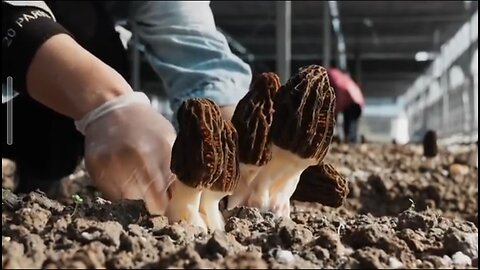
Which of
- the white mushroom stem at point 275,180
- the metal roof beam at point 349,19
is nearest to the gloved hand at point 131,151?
the white mushroom stem at point 275,180

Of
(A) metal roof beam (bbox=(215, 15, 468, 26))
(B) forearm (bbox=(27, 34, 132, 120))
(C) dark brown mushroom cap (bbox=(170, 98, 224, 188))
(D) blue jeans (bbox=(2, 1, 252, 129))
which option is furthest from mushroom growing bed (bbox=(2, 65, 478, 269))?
(A) metal roof beam (bbox=(215, 15, 468, 26))

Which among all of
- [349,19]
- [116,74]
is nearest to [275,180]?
[116,74]

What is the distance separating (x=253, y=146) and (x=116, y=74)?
231mm

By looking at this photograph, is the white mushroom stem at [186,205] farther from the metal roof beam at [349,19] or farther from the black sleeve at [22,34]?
the metal roof beam at [349,19]

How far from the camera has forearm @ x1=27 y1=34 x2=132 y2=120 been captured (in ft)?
3.28

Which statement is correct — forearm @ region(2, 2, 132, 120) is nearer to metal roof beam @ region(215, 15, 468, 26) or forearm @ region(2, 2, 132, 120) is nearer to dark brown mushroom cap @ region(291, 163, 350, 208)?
dark brown mushroom cap @ region(291, 163, 350, 208)

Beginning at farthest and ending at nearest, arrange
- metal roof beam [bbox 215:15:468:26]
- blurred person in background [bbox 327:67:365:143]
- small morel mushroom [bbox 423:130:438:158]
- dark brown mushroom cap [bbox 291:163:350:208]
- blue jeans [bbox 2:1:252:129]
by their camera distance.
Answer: blurred person in background [bbox 327:67:365:143], metal roof beam [bbox 215:15:468:26], small morel mushroom [bbox 423:130:438:158], blue jeans [bbox 2:1:252:129], dark brown mushroom cap [bbox 291:163:350:208]

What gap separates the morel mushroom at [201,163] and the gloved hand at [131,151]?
0.22 feet

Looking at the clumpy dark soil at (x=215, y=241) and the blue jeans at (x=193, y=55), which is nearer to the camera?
the clumpy dark soil at (x=215, y=241)

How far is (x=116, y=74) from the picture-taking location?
1.02 meters

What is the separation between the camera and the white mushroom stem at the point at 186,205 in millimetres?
835

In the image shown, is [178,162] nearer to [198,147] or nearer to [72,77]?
[198,147]

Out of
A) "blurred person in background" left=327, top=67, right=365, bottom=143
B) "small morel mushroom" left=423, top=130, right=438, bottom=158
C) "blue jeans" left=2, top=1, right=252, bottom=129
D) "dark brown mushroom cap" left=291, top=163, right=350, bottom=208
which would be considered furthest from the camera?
"blurred person in background" left=327, top=67, right=365, bottom=143

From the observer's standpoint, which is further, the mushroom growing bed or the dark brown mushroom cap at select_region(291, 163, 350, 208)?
the dark brown mushroom cap at select_region(291, 163, 350, 208)
